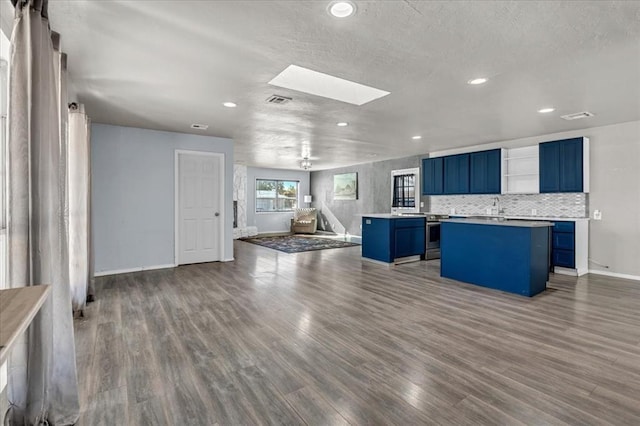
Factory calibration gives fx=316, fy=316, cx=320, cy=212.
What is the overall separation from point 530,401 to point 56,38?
388 cm

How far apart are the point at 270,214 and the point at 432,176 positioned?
625 cm

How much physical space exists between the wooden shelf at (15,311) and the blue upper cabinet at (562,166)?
684cm

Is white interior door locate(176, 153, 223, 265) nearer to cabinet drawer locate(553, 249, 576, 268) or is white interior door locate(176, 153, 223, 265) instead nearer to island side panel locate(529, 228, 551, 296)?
island side panel locate(529, 228, 551, 296)

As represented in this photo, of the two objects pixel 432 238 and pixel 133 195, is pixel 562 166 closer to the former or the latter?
pixel 432 238

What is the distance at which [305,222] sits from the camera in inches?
457

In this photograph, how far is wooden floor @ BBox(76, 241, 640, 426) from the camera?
187cm

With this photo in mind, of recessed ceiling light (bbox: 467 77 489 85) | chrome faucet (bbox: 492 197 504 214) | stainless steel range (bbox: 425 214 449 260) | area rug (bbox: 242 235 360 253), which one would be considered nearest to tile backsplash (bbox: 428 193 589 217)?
chrome faucet (bbox: 492 197 504 214)

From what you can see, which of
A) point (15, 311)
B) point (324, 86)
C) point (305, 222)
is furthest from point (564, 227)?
point (305, 222)

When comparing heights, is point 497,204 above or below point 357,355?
above

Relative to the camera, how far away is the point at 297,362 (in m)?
2.42

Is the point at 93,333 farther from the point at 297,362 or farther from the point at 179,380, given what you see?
the point at 297,362

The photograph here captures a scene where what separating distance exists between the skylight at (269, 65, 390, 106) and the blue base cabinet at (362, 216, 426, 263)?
108 inches

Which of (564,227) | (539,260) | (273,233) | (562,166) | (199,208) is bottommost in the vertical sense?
(273,233)

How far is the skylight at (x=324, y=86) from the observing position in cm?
340
